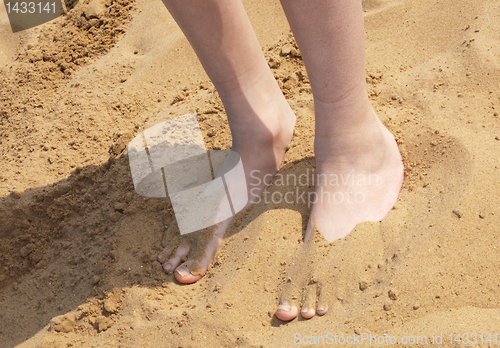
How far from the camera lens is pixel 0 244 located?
1.65 meters

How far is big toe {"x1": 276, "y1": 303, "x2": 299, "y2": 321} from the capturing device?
120 cm

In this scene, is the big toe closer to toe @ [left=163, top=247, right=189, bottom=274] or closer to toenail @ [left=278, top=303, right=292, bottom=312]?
toenail @ [left=278, top=303, right=292, bottom=312]

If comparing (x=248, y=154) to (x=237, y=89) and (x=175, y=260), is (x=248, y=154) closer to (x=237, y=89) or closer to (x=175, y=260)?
(x=237, y=89)

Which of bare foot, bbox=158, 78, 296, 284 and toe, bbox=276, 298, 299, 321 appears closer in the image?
toe, bbox=276, 298, 299, 321

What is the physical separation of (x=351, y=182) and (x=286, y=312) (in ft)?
1.52

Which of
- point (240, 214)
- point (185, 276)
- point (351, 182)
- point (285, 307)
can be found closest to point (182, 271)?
point (185, 276)

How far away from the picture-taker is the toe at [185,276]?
1.40 m

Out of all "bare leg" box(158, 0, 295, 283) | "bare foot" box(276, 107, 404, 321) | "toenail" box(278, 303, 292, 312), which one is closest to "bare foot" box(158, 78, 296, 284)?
"bare leg" box(158, 0, 295, 283)

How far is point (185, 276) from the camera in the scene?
140 cm

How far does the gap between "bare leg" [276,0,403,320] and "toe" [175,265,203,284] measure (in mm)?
323

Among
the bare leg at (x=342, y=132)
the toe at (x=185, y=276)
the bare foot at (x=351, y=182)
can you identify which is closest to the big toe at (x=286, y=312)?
the bare leg at (x=342, y=132)

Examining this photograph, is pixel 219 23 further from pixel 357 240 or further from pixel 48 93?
pixel 48 93

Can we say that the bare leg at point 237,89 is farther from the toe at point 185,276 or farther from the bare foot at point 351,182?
the bare foot at point 351,182

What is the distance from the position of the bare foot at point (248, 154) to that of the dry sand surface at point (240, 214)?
4 cm
